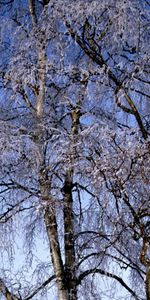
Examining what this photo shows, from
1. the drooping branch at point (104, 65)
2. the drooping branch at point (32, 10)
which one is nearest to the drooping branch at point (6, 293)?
the drooping branch at point (104, 65)

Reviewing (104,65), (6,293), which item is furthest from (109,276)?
(104,65)

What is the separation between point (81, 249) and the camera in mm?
6258

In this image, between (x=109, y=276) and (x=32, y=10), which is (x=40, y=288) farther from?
(x=32, y=10)

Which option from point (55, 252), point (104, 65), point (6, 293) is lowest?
point (6, 293)

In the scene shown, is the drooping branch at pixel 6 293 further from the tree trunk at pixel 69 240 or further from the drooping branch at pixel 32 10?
the drooping branch at pixel 32 10

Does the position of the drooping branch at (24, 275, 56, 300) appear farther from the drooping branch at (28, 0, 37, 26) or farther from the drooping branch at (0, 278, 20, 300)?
the drooping branch at (28, 0, 37, 26)

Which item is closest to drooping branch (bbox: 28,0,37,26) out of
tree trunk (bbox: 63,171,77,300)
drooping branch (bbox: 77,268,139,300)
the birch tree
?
the birch tree

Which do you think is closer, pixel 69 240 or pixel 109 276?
pixel 109 276

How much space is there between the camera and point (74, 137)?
5992 millimetres

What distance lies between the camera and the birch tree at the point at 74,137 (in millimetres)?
5711

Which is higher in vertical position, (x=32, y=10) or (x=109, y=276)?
(x=32, y=10)

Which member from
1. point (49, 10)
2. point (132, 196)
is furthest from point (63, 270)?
point (49, 10)

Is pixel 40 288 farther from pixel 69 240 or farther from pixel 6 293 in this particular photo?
pixel 69 240

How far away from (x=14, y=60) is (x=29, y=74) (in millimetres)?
334
